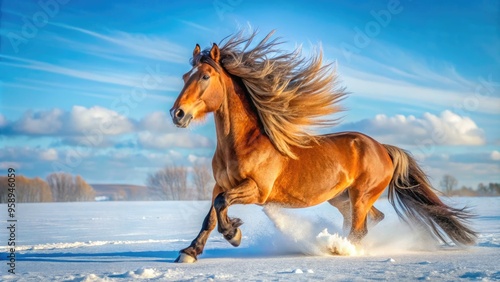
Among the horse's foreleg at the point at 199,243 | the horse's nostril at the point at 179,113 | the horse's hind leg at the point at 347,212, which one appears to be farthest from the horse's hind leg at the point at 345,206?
the horse's nostril at the point at 179,113

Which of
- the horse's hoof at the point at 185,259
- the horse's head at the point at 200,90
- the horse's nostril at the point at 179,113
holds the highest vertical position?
the horse's head at the point at 200,90

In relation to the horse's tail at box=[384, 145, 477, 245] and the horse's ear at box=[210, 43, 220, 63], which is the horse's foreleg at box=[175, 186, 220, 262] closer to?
the horse's ear at box=[210, 43, 220, 63]

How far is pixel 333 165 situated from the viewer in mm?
6332

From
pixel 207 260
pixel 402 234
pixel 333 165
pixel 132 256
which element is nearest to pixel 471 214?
pixel 402 234

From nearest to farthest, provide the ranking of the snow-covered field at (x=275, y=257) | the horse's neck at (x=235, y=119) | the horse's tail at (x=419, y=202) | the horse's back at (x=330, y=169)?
the snow-covered field at (x=275, y=257) → the horse's neck at (x=235, y=119) → the horse's back at (x=330, y=169) → the horse's tail at (x=419, y=202)

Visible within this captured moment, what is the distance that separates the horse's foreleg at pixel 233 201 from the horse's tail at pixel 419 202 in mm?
2530

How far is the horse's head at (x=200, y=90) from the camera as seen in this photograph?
545cm

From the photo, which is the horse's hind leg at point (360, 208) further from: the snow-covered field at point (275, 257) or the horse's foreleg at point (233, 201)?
the horse's foreleg at point (233, 201)

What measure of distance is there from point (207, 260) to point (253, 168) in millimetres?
1077

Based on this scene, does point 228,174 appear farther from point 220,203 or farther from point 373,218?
point 373,218

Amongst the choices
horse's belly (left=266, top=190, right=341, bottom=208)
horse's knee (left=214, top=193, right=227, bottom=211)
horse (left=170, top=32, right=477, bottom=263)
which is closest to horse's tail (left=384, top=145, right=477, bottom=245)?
horse (left=170, top=32, right=477, bottom=263)

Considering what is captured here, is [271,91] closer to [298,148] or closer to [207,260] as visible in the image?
[298,148]

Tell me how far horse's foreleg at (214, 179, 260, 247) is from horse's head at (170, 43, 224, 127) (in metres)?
0.83

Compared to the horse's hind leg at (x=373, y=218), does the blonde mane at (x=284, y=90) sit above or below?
above
